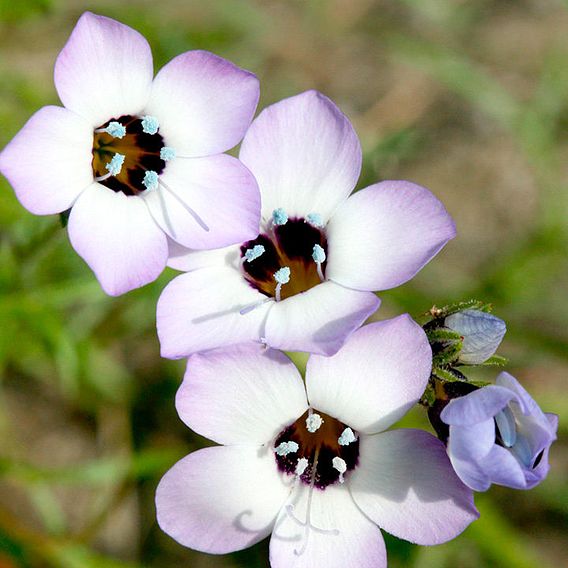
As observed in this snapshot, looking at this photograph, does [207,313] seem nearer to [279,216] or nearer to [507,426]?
[279,216]

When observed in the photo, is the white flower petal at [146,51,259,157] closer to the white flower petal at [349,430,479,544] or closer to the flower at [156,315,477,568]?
the flower at [156,315,477,568]

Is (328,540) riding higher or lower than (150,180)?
lower

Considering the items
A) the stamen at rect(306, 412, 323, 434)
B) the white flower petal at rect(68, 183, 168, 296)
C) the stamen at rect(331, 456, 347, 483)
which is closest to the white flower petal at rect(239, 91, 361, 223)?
the white flower petal at rect(68, 183, 168, 296)

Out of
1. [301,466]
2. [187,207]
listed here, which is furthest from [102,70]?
[301,466]

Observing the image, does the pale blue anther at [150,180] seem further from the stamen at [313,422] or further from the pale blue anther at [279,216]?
the stamen at [313,422]

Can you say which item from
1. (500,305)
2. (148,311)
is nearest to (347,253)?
(148,311)

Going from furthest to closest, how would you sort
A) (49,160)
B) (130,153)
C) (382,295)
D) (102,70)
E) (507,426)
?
(382,295), (130,153), (102,70), (49,160), (507,426)

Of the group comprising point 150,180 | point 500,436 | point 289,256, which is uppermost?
point 150,180
